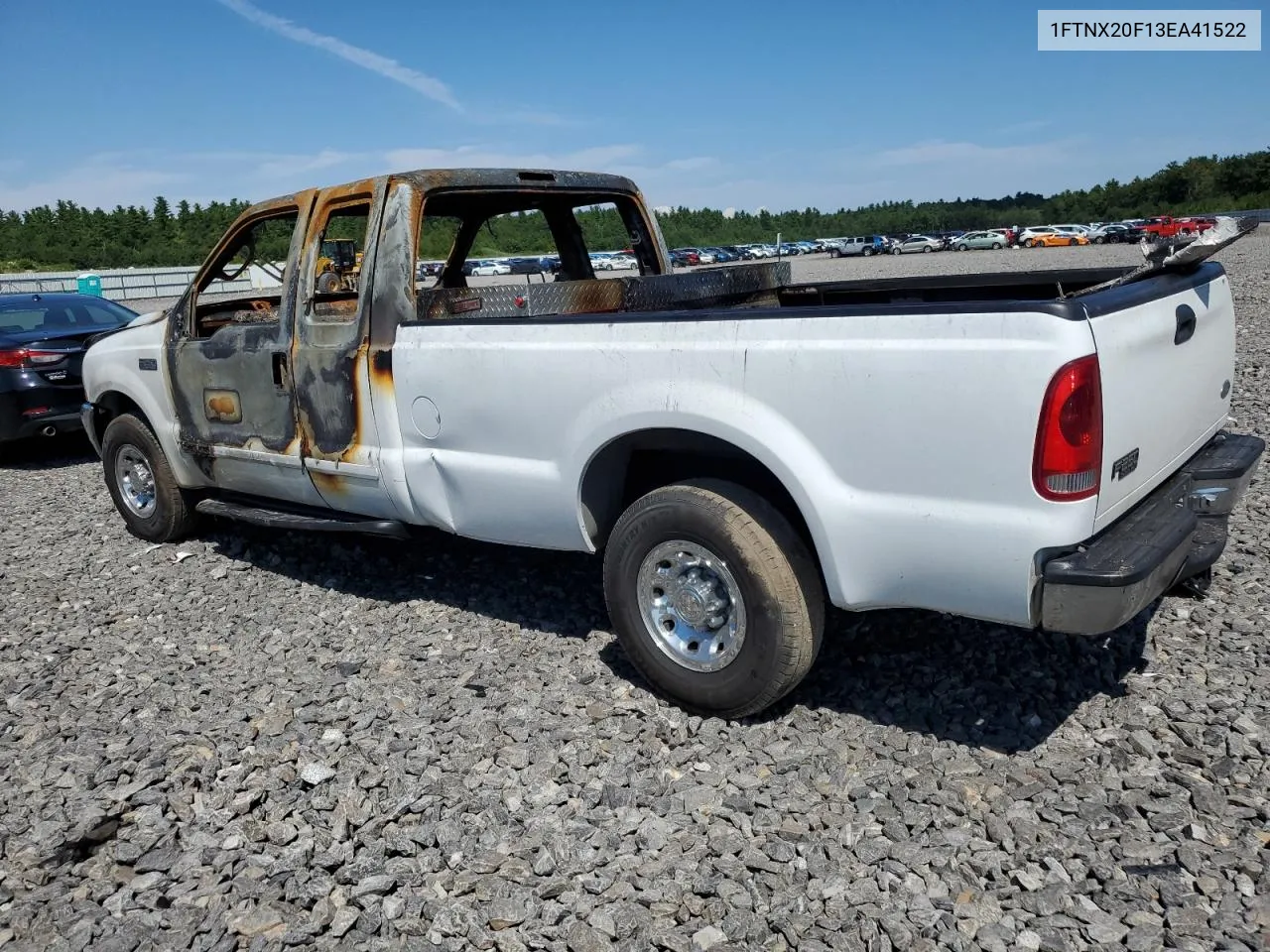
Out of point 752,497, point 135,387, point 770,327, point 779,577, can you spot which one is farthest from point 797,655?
point 135,387

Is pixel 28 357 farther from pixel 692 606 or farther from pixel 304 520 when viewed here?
pixel 692 606

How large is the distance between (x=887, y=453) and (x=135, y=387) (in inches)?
189

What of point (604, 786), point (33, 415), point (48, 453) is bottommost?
point (604, 786)

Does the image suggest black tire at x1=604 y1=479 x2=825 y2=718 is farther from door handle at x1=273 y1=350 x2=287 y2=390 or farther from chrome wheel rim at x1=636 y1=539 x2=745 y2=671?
door handle at x1=273 y1=350 x2=287 y2=390

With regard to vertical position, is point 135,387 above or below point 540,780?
above

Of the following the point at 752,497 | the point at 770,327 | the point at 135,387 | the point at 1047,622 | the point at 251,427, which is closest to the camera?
the point at 1047,622

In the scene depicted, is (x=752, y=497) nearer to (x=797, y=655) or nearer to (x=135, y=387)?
(x=797, y=655)

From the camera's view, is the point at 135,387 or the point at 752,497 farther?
the point at 135,387

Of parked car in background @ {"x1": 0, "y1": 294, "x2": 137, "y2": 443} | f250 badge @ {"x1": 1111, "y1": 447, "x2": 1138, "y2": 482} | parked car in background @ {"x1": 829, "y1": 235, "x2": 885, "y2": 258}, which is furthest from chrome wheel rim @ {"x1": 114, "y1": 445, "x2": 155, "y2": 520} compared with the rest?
parked car in background @ {"x1": 829, "y1": 235, "x2": 885, "y2": 258}

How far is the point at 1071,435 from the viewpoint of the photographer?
9.12ft

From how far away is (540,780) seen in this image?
11.1 ft

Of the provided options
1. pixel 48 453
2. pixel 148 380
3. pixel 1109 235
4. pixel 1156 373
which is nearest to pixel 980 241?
pixel 1109 235

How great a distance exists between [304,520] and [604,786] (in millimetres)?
2437

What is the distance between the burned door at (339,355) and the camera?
452 cm
